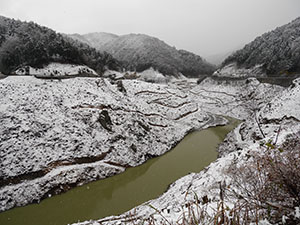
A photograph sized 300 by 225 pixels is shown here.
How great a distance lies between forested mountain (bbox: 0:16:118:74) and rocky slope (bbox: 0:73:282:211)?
1033cm

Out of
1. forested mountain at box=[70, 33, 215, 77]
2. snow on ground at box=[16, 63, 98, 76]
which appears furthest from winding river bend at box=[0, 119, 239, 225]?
forested mountain at box=[70, 33, 215, 77]

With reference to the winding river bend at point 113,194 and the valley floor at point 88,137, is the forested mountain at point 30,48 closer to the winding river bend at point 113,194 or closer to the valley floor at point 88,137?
the valley floor at point 88,137

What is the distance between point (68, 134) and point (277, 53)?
47.5 metres

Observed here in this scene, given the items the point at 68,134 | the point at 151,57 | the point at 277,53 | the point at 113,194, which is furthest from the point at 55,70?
the point at 151,57

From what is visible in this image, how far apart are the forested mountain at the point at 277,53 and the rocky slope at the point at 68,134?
88.9 feet

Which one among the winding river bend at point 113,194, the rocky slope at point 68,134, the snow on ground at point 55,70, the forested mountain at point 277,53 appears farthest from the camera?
the forested mountain at point 277,53

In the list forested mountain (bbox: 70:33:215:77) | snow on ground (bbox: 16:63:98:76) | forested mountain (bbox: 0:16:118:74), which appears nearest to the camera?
snow on ground (bbox: 16:63:98:76)

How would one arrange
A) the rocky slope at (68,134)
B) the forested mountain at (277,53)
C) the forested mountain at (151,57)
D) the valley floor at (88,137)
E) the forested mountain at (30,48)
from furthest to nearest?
the forested mountain at (151,57)
the forested mountain at (277,53)
the forested mountain at (30,48)
the rocky slope at (68,134)
the valley floor at (88,137)

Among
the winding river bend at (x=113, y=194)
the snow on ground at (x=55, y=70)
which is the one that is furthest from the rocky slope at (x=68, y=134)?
the snow on ground at (x=55, y=70)

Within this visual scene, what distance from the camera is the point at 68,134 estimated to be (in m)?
11.2

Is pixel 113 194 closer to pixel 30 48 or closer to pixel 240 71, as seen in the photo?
pixel 30 48

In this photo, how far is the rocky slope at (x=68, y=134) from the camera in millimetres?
8875

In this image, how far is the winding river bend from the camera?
7412mm

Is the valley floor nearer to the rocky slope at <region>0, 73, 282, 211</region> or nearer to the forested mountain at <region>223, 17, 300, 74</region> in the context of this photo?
the rocky slope at <region>0, 73, 282, 211</region>
